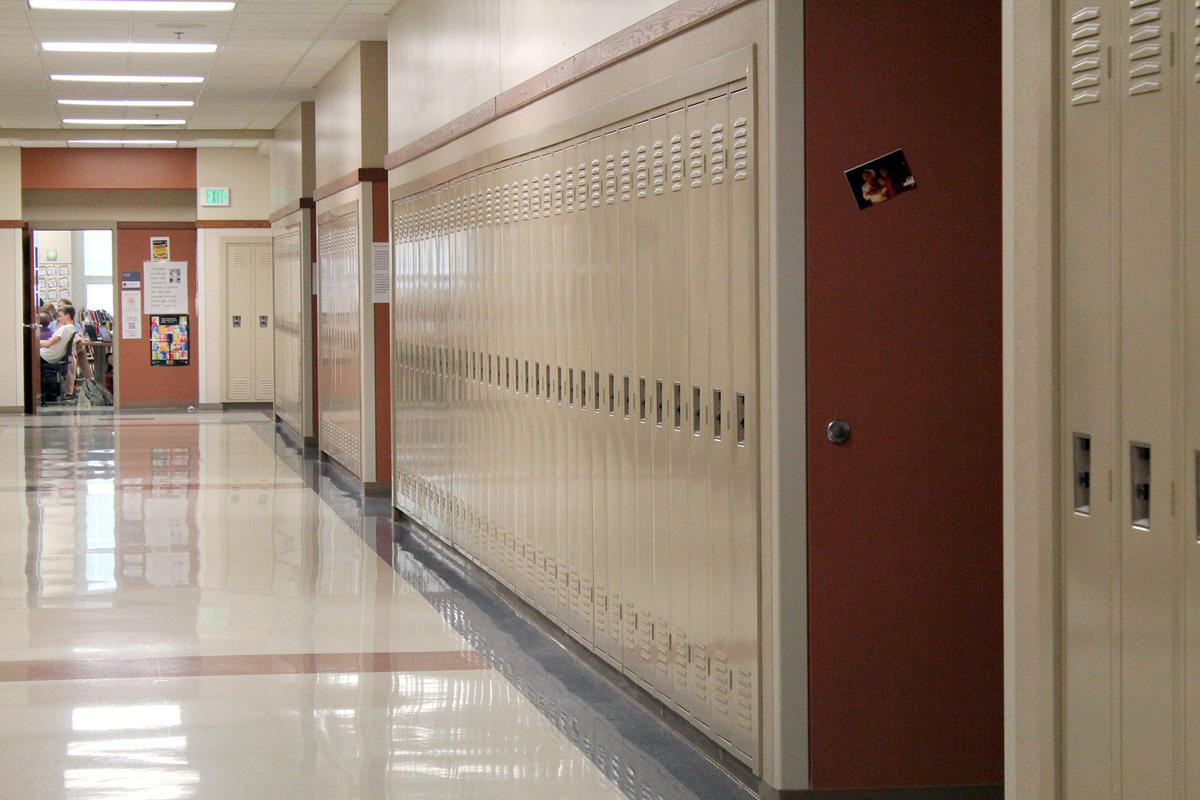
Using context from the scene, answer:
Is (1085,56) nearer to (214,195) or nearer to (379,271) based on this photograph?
(379,271)

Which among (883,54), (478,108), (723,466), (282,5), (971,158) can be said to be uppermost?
(282,5)

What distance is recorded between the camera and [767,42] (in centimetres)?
394

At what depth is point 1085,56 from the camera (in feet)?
8.37

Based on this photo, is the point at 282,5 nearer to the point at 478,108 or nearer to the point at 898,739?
the point at 478,108

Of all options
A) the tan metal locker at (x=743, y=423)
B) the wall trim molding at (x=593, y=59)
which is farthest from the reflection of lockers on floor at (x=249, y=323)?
the tan metal locker at (x=743, y=423)

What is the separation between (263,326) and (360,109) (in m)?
9.83

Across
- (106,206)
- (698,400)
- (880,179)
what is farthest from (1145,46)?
(106,206)

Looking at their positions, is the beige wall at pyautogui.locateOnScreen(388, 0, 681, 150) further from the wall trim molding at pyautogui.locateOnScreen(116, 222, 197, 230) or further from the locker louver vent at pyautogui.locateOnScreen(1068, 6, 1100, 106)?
the wall trim molding at pyautogui.locateOnScreen(116, 222, 197, 230)

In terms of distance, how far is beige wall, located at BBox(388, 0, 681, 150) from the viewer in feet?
18.8

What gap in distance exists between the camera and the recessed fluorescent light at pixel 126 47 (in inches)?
471

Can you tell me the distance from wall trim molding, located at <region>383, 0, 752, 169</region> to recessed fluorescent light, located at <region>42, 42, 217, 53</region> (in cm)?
445

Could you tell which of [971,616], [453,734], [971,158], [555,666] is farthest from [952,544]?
[555,666]

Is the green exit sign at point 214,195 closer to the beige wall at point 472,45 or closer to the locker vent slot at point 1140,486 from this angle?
the beige wall at point 472,45

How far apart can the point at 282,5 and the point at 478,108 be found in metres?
3.43
